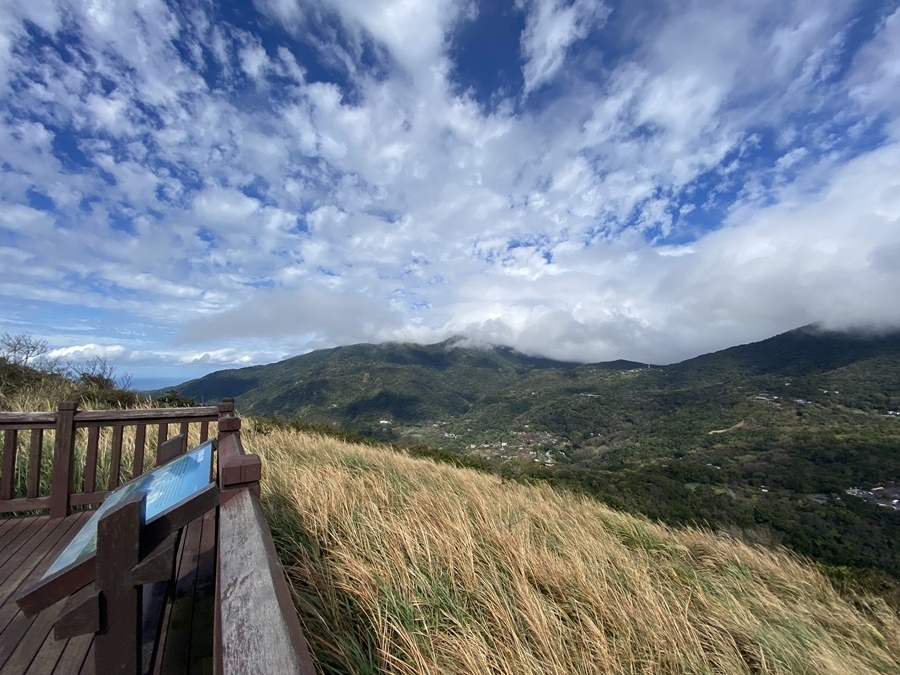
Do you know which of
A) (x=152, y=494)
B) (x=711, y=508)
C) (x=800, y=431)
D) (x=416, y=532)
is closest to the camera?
(x=152, y=494)

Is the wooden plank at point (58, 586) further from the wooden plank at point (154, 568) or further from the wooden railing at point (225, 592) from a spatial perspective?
the wooden plank at point (154, 568)

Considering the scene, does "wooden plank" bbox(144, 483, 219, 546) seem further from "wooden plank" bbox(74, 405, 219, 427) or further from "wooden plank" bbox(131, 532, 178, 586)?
"wooden plank" bbox(74, 405, 219, 427)

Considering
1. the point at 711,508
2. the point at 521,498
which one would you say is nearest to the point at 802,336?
the point at 711,508

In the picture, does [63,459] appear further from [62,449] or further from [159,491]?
[159,491]

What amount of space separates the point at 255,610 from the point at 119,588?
0.62m

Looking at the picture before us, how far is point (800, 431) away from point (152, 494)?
8092 centimetres

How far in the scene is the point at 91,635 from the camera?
216 centimetres

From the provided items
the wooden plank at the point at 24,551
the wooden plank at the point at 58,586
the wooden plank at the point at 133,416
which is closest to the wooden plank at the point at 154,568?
the wooden plank at the point at 58,586

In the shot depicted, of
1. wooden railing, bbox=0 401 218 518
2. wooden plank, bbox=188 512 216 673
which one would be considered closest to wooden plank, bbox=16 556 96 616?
wooden plank, bbox=188 512 216 673

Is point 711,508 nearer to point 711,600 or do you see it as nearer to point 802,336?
point 711,600

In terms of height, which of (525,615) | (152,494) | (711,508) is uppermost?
(152,494)

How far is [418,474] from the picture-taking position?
6.13 metres

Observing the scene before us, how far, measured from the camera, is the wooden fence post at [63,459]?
3.58 metres

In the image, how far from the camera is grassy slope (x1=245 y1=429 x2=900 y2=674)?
2.16 metres
